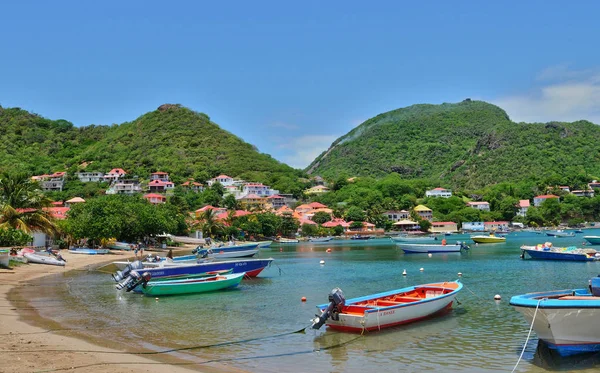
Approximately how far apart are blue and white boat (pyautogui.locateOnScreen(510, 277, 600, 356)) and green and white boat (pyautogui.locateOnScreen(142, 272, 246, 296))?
56.7 feet

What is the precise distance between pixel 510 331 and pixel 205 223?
255 feet

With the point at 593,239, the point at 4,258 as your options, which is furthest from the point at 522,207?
the point at 4,258

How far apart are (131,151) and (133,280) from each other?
15293 centimetres

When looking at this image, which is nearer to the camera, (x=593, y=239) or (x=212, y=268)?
(x=212, y=268)

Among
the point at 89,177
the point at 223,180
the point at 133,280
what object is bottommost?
the point at 133,280

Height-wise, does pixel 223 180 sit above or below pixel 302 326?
above

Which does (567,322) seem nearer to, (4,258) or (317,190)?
(4,258)

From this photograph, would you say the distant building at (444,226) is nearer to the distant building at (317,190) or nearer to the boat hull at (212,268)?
the distant building at (317,190)

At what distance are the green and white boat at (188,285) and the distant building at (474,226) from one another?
11577 centimetres

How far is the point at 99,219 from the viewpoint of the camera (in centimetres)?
5694

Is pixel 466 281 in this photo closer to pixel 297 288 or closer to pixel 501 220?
pixel 297 288

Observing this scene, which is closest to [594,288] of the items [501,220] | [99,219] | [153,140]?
[99,219]

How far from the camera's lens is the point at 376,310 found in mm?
16812

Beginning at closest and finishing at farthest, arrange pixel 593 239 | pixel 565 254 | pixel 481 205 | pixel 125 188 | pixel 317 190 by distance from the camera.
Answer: pixel 565 254 → pixel 593 239 → pixel 125 188 → pixel 481 205 → pixel 317 190
